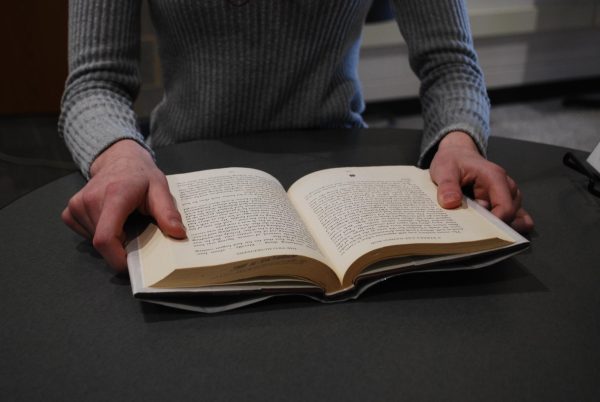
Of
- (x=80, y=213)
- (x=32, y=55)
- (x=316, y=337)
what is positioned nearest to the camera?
(x=316, y=337)

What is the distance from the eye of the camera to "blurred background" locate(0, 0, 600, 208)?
171 centimetres

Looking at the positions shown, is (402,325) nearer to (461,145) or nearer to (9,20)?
(461,145)

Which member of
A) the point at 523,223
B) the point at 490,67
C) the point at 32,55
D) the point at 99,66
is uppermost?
the point at 99,66

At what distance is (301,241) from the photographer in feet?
1.79

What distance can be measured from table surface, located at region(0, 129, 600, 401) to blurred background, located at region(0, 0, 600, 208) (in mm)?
1209

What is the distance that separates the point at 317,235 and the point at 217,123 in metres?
0.44

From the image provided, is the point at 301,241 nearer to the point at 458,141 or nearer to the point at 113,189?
the point at 113,189

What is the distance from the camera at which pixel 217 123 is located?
973 millimetres

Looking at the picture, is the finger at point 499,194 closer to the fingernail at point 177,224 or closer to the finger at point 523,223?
the finger at point 523,223

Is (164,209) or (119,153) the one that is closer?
(164,209)

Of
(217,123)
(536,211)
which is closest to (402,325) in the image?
(536,211)

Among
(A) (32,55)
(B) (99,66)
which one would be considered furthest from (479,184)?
(A) (32,55)

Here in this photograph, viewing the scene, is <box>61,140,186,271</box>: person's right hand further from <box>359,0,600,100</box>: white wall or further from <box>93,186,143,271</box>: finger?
<box>359,0,600,100</box>: white wall

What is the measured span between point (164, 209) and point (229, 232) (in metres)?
0.07
